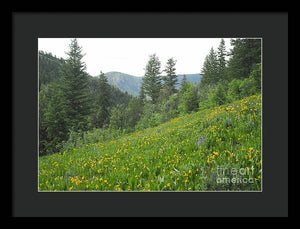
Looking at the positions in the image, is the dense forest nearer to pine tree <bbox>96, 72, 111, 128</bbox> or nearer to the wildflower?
pine tree <bbox>96, 72, 111, 128</bbox>

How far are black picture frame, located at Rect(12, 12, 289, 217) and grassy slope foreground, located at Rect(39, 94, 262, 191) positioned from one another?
0.14m

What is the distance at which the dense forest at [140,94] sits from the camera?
4.77 m

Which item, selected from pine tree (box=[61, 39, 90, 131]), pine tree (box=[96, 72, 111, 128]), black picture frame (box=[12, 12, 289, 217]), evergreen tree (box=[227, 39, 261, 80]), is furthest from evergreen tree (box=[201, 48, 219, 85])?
pine tree (box=[96, 72, 111, 128])

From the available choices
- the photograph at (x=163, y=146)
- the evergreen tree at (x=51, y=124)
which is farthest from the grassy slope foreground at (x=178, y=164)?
the evergreen tree at (x=51, y=124)

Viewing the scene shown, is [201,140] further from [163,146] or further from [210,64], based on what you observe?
[210,64]

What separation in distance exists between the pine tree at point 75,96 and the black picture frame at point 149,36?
2.79 meters

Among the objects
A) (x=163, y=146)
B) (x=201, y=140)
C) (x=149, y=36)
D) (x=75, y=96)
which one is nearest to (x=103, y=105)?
(x=75, y=96)

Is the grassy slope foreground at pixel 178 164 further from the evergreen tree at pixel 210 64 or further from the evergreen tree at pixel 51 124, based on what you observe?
the evergreen tree at pixel 210 64

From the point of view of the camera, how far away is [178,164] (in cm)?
371

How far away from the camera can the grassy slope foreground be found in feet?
11.1

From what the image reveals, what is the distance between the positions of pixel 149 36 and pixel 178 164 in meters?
2.17
